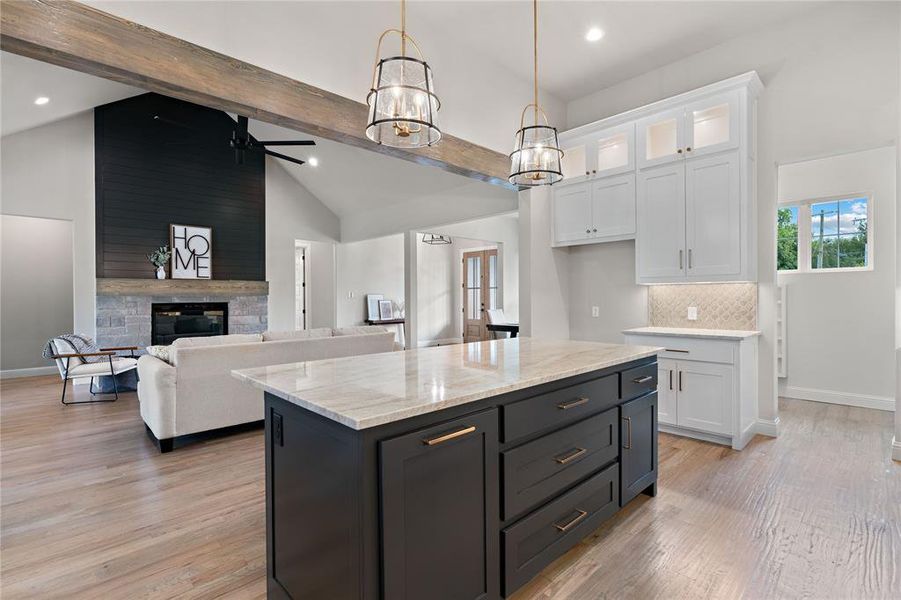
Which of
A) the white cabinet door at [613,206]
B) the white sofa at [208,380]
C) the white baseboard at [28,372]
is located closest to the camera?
the white sofa at [208,380]

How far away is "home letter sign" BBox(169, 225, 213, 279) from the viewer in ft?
23.9

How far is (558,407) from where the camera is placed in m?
1.91

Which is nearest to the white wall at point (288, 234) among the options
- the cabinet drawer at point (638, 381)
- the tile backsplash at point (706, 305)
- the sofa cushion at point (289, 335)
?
the sofa cushion at point (289, 335)

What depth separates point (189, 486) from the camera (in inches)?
114

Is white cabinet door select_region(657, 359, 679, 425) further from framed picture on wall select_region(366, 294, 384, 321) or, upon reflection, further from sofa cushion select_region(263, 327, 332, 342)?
framed picture on wall select_region(366, 294, 384, 321)

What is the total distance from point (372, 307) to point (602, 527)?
834 cm

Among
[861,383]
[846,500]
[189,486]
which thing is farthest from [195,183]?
[861,383]

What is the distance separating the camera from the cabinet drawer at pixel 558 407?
169 centimetres

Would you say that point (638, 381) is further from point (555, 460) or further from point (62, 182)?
point (62, 182)

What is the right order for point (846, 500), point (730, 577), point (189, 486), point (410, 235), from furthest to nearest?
point (410, 235), point (189, 486), point (846, 500), point (730, 577)

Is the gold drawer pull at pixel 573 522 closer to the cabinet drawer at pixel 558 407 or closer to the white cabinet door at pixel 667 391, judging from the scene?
the cabinet drawer at pixel 558 407

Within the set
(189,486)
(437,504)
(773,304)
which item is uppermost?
(773,304)

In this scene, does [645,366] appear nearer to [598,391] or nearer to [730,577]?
[598,391]

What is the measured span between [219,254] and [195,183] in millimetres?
1249
